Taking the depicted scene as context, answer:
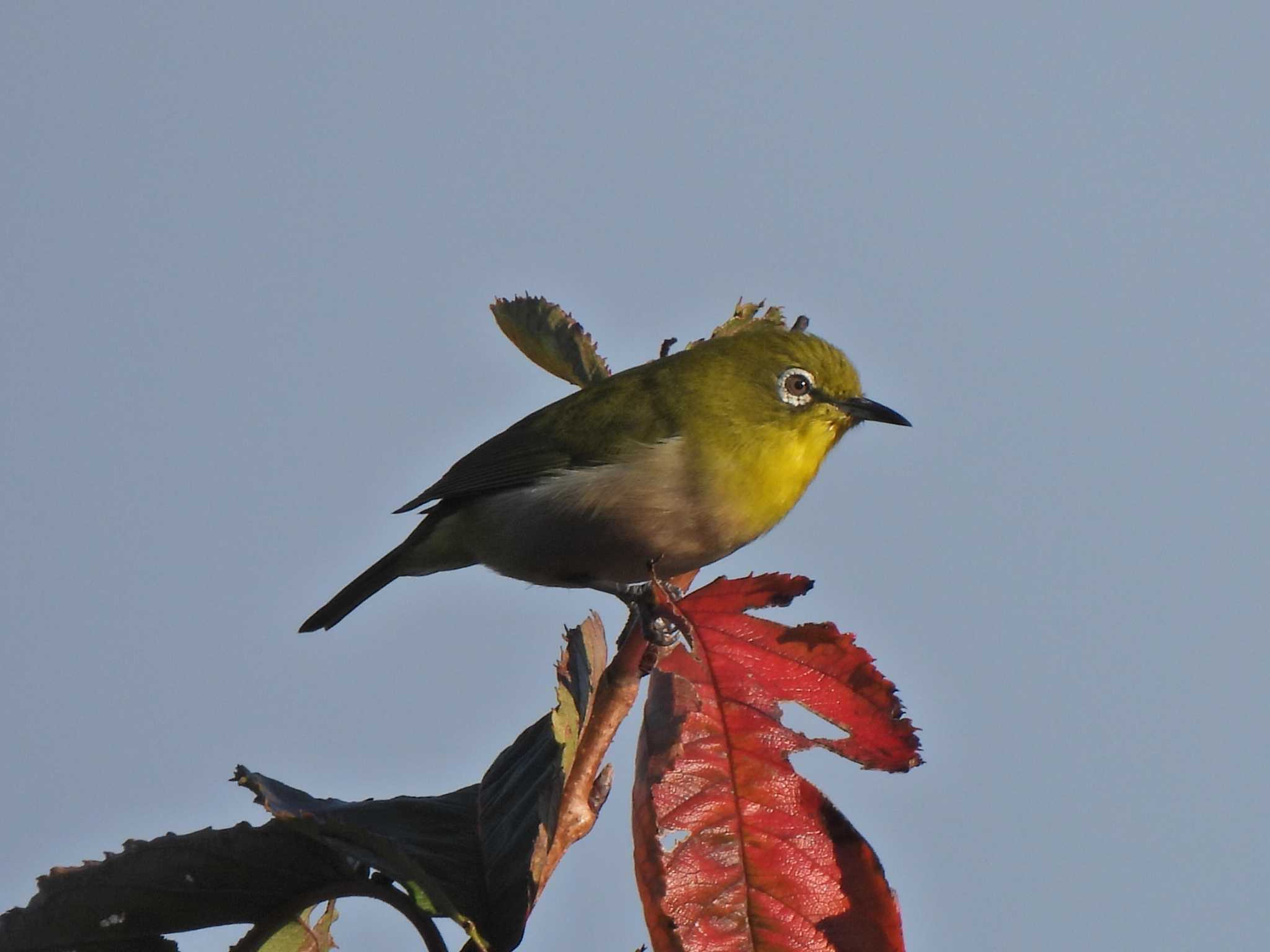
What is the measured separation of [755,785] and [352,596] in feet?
12.6

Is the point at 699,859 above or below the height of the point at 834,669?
below

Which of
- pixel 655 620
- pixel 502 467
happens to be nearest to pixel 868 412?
pixel 502 467

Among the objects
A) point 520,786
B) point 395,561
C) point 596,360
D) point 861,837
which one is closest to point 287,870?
point 520,786

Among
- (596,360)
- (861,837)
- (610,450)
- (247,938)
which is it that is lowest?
(861,837)

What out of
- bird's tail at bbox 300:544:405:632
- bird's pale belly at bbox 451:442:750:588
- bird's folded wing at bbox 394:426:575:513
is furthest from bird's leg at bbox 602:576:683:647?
bird's tail at bbox 300:544:405:632

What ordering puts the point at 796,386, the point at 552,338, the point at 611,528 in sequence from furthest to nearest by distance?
1. the point at 796,386
2. the point at 611,528
3. the point at 552,338

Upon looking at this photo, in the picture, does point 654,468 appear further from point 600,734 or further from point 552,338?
point 600,734

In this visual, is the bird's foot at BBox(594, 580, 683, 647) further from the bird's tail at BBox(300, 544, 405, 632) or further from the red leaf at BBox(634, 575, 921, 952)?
the bird's tail at BBox(300, 544, 405, 632)

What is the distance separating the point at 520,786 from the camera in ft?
8.45

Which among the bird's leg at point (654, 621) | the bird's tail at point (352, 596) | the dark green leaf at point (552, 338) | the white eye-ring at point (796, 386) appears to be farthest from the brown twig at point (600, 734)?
the bird's tail at point (352, 596)

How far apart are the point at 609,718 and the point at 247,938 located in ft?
2.40

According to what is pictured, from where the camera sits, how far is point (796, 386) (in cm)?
511

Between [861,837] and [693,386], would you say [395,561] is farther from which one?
[861,837]

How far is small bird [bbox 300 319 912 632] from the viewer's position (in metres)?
4.73
